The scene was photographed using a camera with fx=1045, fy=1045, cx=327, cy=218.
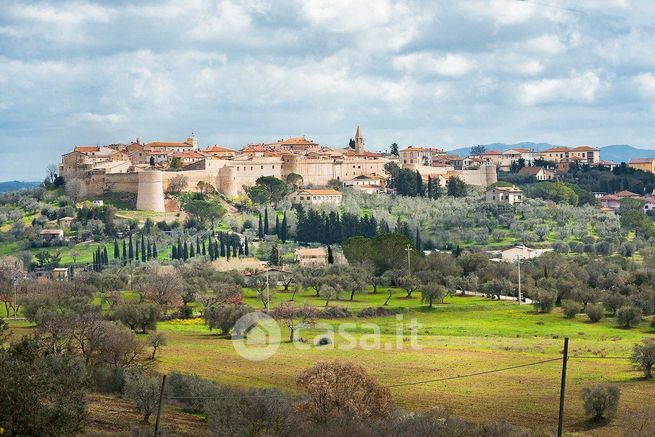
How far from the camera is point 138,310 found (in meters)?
39.8

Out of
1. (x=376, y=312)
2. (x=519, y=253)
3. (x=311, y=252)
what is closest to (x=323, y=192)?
(x=311, y=252)

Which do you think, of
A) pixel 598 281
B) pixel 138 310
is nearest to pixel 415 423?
pixel 138 310

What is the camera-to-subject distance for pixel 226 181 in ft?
326

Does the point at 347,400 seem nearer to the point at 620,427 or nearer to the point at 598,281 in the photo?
the point at 620,427

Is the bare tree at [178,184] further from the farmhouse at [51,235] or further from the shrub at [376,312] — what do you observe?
the shrub at [376,312]

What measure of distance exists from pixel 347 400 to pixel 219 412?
2.74 metres

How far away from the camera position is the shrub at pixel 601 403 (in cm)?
2569

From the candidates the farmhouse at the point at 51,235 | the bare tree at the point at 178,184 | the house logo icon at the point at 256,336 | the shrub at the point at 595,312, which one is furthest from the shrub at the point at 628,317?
the bare tree at the point at 178,184

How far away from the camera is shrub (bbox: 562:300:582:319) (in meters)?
46.3

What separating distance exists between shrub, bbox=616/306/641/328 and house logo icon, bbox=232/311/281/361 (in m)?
14.5

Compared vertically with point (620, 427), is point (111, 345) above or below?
above

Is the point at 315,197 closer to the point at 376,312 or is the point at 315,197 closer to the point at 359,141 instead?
the point at 359,141

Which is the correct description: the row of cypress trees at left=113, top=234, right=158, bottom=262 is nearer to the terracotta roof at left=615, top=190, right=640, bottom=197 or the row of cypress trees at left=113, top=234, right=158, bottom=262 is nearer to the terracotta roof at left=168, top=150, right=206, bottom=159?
the terracotta roof at left=168, top=150, right=206, bottom=159

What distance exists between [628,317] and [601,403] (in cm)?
1896
